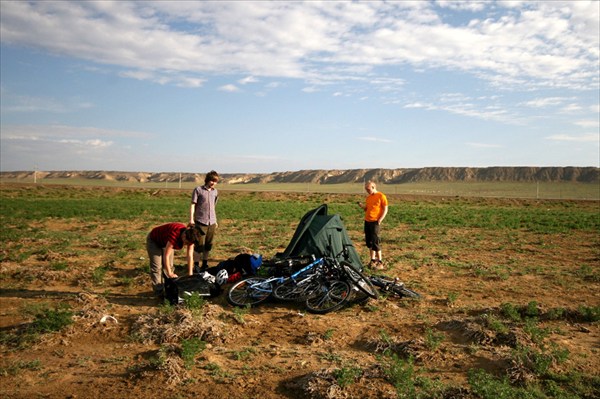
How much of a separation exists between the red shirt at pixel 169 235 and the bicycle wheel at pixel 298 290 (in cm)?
184

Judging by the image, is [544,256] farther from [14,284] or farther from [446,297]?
[14,284]

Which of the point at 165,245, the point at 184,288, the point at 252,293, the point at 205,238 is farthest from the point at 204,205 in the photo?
the point at 252,293

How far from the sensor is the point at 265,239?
16500mm

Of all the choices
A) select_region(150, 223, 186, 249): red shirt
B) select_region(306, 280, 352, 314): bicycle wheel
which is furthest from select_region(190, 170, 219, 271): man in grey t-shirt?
select_region(306, 280, 352, 314): bicycle wheel

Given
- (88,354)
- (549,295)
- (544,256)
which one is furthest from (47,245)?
(544,256)

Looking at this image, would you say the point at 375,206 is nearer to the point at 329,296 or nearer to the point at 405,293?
the point at 405,293

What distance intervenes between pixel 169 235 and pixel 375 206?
16.6ft

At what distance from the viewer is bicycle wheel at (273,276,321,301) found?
7.72 meters

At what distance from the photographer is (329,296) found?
7.59m

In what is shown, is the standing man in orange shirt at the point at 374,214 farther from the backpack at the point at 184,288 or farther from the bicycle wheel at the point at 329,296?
the backpack at the point at 184,288

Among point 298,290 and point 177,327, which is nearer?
point 177,327

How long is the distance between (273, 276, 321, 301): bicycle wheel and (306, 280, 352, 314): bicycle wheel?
99 millimetres

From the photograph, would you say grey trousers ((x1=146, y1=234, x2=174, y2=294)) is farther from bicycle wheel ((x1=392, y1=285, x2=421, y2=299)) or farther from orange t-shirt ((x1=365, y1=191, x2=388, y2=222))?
orange t-shirt ((x1=365, y1=191, x2=388, y2=222))

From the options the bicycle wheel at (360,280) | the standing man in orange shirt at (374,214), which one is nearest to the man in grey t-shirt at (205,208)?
the bicycle wheel at (360,280)
